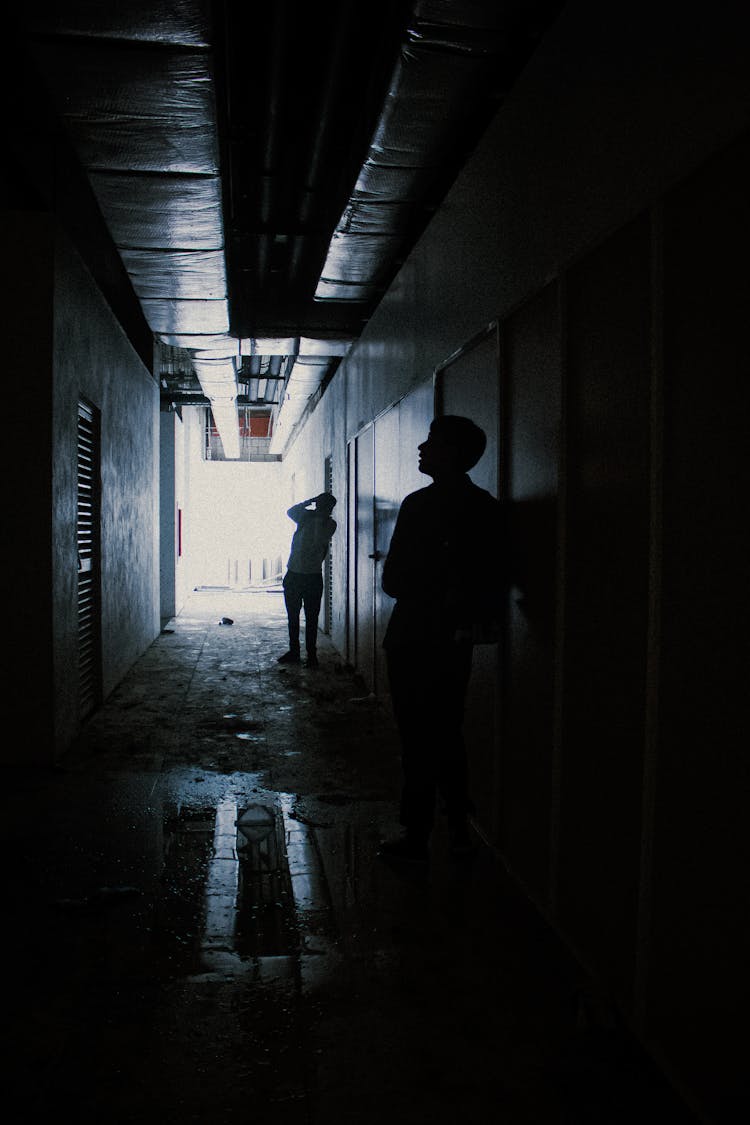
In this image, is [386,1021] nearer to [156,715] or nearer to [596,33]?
[596,33]

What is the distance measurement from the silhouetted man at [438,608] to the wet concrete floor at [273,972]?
1.23 feet

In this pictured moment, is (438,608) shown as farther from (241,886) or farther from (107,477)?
(107,477)

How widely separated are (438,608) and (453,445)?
60 centimetres

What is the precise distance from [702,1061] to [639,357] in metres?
1.58

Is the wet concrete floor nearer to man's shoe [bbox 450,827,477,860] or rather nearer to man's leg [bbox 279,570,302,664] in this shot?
man's shoe [bbox 450,827,477,860]

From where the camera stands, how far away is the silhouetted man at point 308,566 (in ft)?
26.1

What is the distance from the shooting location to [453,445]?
3.16 m

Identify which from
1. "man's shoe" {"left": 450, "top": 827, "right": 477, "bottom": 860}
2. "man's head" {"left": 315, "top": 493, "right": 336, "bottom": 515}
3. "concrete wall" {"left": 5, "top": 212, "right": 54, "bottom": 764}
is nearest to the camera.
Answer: "man's shoe" {"left": 450, "top": 827, "right": 477, "bottom": 860}

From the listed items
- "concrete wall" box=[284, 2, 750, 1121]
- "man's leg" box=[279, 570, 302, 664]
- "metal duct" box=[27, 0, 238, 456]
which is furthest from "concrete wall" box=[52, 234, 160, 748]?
"concrete wall" box=[284, 2, 750, 1121]

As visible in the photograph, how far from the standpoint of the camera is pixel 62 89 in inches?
129

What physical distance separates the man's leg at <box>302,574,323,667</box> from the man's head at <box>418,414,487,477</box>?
4856 millimetres

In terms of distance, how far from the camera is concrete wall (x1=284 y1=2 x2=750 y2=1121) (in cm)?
172

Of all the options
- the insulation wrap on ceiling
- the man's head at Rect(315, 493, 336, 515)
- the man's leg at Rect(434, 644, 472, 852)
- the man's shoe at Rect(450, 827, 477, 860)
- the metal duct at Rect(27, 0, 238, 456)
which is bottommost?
the man's shoe at Rect(450, 827, 477, 860)

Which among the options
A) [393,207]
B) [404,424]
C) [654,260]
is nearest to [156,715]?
[404,424]
